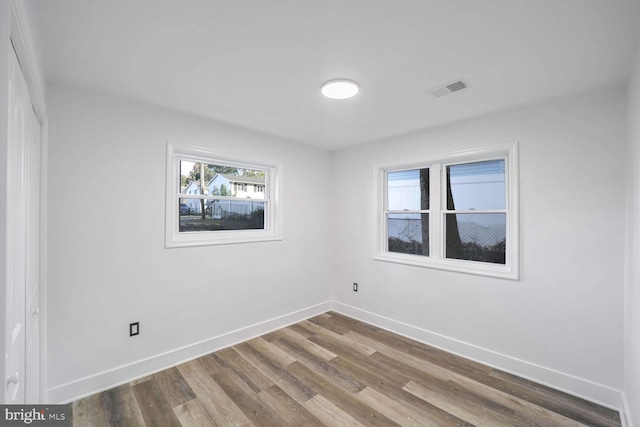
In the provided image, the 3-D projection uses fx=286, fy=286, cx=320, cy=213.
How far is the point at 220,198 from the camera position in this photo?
131 inches

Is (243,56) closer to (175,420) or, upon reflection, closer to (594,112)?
(175,420)

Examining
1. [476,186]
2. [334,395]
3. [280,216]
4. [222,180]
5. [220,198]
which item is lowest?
[334,395]

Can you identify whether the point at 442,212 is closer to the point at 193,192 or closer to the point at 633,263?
the point at 633,263

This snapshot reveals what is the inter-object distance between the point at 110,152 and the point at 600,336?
14.3ft

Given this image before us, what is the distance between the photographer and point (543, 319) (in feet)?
8.38

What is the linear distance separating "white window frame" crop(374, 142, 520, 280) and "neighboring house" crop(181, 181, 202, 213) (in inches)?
87.8

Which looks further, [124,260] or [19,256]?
[124,260]

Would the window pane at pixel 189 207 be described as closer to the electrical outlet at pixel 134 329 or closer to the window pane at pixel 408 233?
the electrical outlet at pixel 134 329

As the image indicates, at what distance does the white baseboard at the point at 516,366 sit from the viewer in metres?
2.27

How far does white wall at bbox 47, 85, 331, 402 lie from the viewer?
7.41 feet

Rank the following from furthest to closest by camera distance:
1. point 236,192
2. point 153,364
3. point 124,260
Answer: point 236,192
point 153,364
point 124,260

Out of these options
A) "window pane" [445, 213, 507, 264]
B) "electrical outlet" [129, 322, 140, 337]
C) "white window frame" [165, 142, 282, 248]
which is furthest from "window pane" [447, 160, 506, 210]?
"electrical outlet" [129, 322, 140, 337]

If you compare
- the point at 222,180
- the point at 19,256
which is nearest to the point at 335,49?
the point at 19,256

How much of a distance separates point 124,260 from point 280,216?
5.84ft
